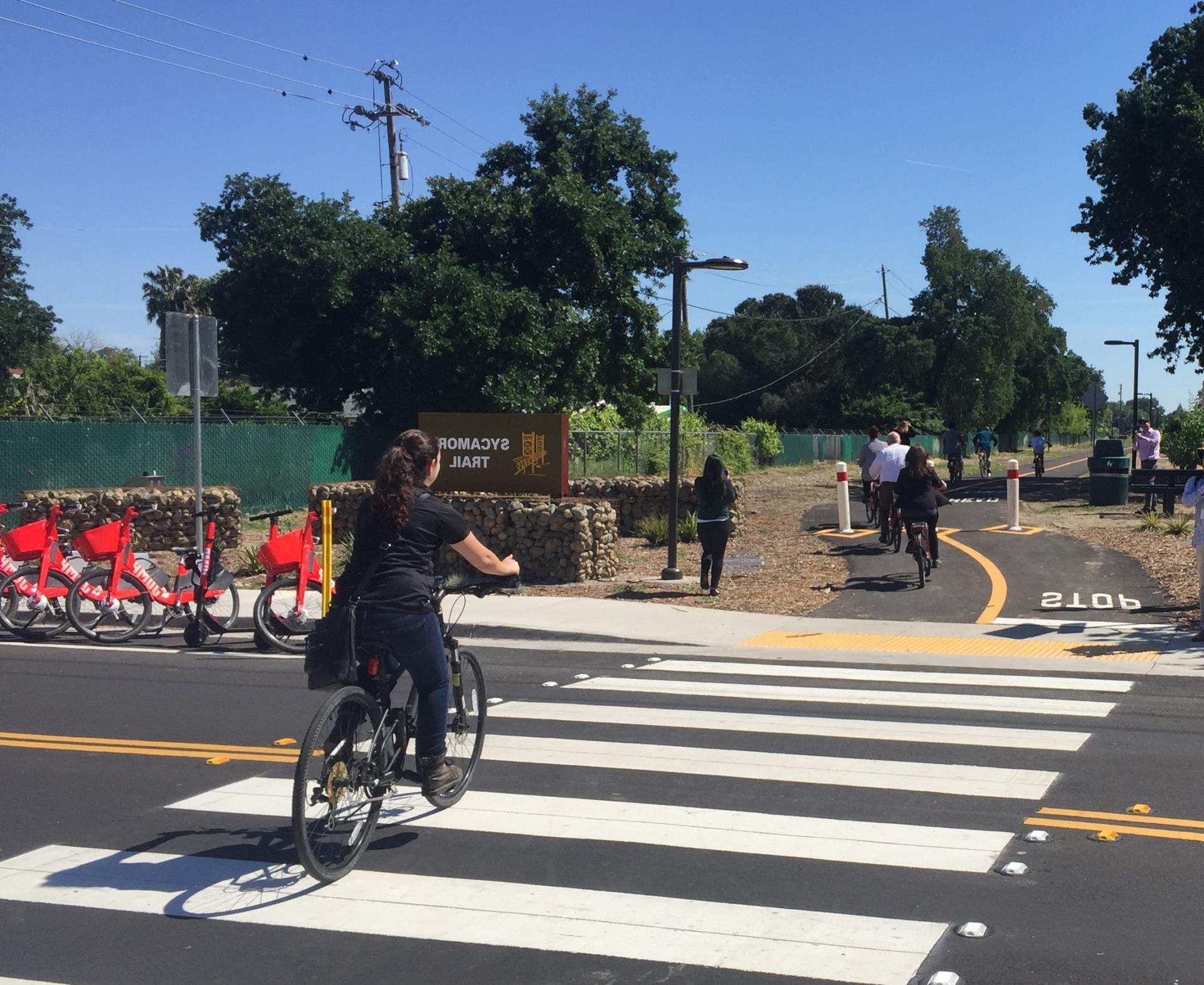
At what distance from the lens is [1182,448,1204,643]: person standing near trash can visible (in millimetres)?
11469

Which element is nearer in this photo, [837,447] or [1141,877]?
[1141,877]

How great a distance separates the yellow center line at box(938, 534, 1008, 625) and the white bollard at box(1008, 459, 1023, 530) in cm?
134

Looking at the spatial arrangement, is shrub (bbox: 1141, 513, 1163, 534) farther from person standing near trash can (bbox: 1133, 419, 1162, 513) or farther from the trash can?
person standing near trash can (bbox: 1133, 419, 1162, 513)

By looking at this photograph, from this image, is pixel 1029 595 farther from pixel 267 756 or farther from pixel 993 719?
pixel 267 756

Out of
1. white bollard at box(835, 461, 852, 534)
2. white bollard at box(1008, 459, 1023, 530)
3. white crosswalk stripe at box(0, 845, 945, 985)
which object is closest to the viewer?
white crosswalk stripe at box(0, 845, 945, 985)

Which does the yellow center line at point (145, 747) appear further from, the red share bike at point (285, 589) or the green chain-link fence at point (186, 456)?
the green chain-link fence at point (186, 456)

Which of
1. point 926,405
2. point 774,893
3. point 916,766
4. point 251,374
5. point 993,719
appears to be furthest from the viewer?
point 926,405

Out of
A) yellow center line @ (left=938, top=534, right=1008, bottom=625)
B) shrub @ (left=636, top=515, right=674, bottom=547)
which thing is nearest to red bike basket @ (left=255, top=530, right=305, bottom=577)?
yellow center line @ (left=938, top=534, right=1008, bottom=625)

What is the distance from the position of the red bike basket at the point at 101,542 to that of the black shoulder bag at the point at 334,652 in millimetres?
7958

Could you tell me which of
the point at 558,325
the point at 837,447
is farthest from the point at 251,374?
the point at 837,447

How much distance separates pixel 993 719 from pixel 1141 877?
A: 10.4 feet

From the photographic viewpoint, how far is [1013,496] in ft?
66.8

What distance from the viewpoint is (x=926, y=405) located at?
68.8 m

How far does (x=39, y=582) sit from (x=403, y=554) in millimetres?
8564
